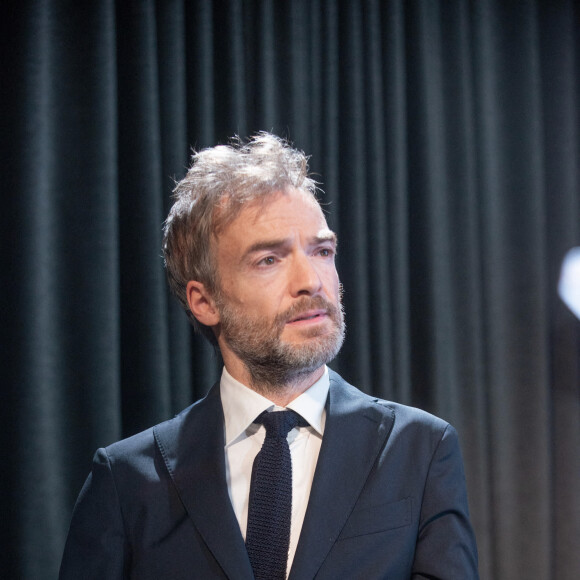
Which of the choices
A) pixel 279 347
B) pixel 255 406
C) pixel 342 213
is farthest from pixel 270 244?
pixel 342 213

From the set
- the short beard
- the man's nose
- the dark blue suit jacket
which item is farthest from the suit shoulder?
the man's nose

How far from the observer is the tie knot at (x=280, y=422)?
4.38 feet

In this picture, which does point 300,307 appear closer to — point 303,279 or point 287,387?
point 303,279

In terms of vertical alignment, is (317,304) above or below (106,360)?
above

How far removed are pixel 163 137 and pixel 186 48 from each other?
291mm

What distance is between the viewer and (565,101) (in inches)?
88.5

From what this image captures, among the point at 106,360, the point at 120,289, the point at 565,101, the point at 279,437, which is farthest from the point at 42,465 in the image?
the point at 565,101

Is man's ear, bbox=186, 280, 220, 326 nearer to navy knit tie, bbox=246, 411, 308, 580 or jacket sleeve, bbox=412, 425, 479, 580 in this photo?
navy knit tie, bbox=246, 411, 308, 580

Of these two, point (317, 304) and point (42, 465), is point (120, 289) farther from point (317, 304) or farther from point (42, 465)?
point (317, 304)

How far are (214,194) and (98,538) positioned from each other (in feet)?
2.28

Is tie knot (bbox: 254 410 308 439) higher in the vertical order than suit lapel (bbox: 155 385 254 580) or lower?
higher

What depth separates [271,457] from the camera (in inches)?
51.4

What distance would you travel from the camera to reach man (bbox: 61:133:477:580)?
1.24m

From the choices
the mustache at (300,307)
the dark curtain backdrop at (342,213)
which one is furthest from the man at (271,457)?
the dark curtain backdrop at (342,213)
